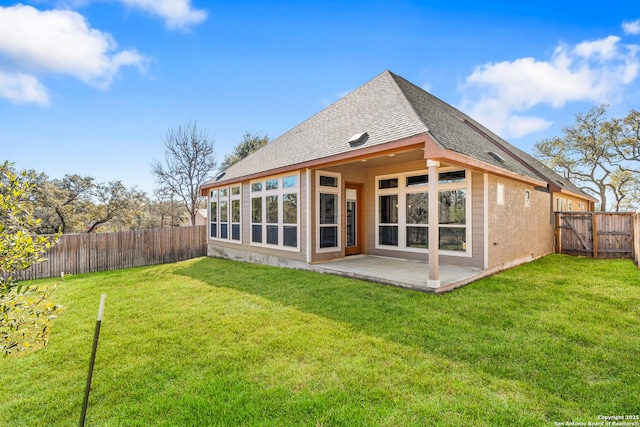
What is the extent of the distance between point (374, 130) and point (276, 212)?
12.8 feet

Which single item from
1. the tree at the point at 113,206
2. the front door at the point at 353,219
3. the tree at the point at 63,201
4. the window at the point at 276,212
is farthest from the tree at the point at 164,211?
the front door at the point at 353,219

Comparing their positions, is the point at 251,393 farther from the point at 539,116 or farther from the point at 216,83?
the point at 539,116

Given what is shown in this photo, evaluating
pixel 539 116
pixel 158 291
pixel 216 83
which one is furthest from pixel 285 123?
pixel 539 116

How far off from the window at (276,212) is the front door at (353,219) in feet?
5.50

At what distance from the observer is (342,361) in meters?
2.93

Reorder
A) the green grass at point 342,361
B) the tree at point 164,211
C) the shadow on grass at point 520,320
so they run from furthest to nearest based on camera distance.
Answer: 1. the tree at point 164,211
2. the shadow on grass at point 520,320
3. the green grass at point 342,361

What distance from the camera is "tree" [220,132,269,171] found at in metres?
22.6

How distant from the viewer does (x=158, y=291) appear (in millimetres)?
6070

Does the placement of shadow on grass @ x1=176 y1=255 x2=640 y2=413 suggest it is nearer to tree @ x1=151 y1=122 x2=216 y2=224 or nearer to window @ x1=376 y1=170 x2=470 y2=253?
window @ x1=376 y1=170 x2=470 y2=253

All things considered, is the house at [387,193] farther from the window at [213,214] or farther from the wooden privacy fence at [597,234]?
the window at [213,214]

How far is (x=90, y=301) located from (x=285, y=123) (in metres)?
16.2

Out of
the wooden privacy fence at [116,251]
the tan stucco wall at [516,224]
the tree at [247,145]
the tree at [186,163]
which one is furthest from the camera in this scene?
the tree at [247,145]

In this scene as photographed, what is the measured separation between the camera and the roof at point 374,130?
19.8 ft

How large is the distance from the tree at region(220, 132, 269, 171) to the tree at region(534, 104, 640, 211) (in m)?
22.8
